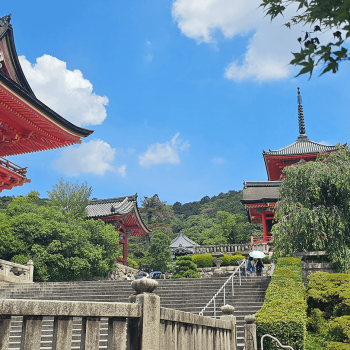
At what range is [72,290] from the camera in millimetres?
15047

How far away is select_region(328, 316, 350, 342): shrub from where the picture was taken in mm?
8508

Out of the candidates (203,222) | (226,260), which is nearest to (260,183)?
(226,260)

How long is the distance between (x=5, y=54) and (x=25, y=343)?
15.8m

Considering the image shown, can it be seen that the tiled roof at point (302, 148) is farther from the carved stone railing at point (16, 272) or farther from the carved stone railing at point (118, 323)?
the carved stone railing at point (118, 323)

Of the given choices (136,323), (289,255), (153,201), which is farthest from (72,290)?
(153,201)

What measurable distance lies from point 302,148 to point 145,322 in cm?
3238

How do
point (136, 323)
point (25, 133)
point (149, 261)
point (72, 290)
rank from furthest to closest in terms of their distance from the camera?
point (149, 261) → point (25, 133) → point (72, 290) → point (136, 323)

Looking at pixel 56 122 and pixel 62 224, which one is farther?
pixel 62 224

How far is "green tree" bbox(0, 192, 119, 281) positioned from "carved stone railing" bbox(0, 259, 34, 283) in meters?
1.12

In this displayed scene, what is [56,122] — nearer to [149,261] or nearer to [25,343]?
[25,343]

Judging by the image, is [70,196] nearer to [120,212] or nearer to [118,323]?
[120,212]

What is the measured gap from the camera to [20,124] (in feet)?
51.9

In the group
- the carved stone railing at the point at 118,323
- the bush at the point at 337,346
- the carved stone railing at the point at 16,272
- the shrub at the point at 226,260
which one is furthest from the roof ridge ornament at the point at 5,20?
the shrub at the point at 226,260

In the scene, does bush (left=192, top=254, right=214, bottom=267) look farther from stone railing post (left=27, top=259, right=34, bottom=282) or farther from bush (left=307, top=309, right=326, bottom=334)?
bush (left=307, top=309, right=326, bottom=334)
